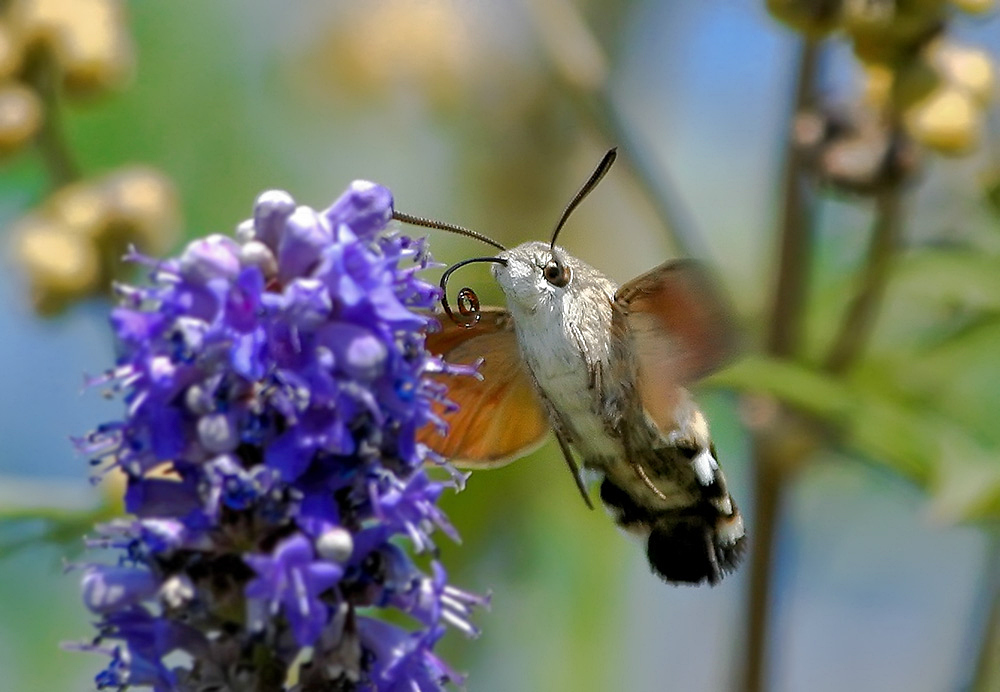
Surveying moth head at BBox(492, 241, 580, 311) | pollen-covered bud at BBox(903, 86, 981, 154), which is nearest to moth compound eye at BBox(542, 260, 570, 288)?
moth head at BBox(492, 241, 580, 311)

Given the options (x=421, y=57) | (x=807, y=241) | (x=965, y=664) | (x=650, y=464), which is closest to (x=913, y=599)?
(x=965, y=664)

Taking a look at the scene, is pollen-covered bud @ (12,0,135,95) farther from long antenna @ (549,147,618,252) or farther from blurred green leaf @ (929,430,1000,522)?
blurred green leaf @ (929,430,1000,522)

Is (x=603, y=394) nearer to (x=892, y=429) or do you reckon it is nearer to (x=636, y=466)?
(x=636, y=466)

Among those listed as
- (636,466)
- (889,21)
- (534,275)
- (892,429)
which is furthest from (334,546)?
(889,21)

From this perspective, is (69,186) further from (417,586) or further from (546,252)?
(417,586)

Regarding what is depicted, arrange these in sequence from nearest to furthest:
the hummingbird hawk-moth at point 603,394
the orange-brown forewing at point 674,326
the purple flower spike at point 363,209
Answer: the purple flower spike at point 363,209, the orange-brown forewing at point 674,326, the hummingbird hawk-moth at point 603,394

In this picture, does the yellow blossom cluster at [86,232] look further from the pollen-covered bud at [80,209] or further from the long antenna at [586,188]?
the long antenna at [586,188]

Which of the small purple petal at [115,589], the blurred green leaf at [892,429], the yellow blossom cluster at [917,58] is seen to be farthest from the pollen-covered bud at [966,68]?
the small purple petal at [115,589]
